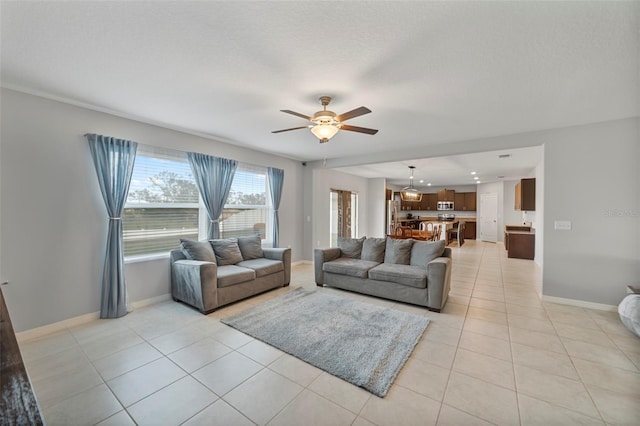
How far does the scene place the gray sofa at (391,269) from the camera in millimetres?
3506

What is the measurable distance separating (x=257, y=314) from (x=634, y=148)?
527 cm

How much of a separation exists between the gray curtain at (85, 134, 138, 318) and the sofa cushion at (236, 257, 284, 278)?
5.15 ft

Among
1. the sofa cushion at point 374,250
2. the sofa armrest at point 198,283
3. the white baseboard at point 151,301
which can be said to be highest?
the sofa cushion at point 374,250

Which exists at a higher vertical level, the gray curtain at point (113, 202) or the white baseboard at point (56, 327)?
the gray curtain at point (113, 202)

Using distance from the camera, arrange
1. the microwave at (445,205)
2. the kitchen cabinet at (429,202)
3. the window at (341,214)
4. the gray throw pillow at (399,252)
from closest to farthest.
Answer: the gray throw pillow at (399,252), the window at (341,214), the microwave at (445,205), the kitchen cabinet at (429,202)

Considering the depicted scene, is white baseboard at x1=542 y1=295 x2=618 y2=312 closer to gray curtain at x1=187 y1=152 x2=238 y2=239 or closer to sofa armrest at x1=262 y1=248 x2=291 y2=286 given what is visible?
sofa armrest at x1=262 y1=248 x2=291 y2=286

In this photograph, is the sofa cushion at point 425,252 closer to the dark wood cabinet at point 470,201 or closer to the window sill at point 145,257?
the window sill at point 145,257

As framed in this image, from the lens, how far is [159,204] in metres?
3.93

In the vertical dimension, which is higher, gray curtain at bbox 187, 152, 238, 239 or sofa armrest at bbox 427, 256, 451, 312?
gray curtain at bbox 187, 152, 238, 239

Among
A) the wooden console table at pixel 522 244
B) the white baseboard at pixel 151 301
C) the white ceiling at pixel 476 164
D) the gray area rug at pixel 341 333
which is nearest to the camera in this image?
the gray area rug at pixel 341 333

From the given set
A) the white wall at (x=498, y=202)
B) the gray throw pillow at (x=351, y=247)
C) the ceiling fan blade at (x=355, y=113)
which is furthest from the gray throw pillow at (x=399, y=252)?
the white wall at (x=498, y=202)

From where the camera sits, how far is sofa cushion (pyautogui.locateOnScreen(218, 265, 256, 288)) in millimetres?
3555

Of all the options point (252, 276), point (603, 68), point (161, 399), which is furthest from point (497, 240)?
point (161, 399)

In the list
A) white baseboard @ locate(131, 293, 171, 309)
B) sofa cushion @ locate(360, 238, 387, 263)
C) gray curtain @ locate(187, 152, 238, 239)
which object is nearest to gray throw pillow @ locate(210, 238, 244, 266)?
gray curtain @ locate(187, 152, 238, 239)
